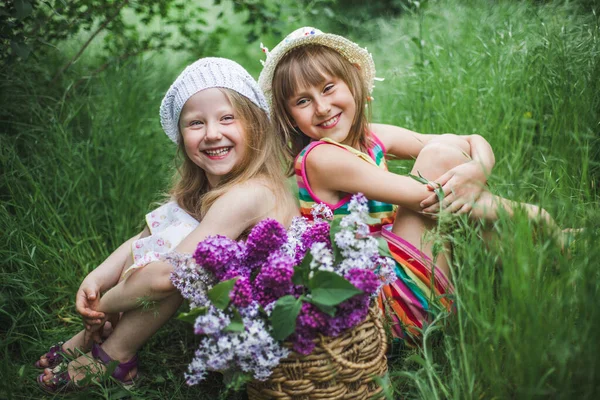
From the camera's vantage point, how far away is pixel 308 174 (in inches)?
92.1

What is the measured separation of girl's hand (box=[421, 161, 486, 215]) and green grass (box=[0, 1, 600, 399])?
5.9 inches

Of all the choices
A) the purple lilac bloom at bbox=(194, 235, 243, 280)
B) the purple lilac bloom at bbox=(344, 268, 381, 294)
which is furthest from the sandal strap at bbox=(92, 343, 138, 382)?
the purple lilac bloom at bbox=(344, 268, 381, 294)

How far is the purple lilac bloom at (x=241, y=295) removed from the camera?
163 cm

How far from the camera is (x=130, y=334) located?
7.11 feet

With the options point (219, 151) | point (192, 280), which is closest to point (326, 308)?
point (192, 280)

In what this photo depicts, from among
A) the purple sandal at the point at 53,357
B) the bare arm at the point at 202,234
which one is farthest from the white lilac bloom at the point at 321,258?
the purple sandal at the point at 53,357

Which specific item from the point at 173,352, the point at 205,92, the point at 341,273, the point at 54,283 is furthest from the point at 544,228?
the point at 54,283

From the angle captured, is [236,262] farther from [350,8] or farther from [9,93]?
[350,8]

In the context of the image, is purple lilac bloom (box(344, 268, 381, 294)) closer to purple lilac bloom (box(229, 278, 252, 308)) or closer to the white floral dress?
purple lilac bloom (box(229, 278, 252, 308))

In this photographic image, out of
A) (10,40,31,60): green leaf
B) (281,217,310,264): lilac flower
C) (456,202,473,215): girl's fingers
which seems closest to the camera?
(281,217,310,264): lilac flower

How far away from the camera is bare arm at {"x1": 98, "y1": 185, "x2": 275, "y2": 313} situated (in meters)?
2.03

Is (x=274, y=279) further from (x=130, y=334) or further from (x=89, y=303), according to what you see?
(x=89, y=303)

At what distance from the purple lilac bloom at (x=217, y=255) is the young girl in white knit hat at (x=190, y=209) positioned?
13.8 inches

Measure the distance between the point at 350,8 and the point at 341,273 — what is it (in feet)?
23.2
